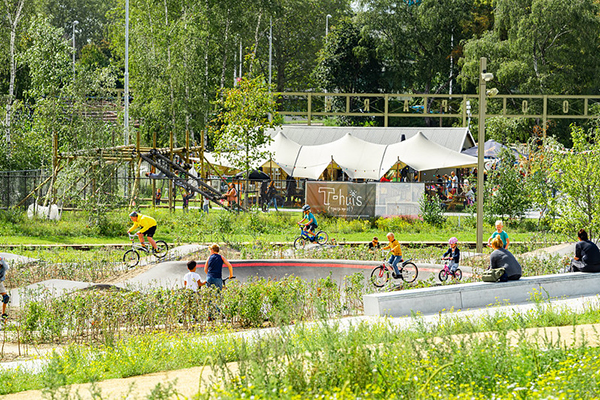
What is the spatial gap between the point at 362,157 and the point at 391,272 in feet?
77.6

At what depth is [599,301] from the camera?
12.3 metres

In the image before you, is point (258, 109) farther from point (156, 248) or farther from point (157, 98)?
point (157, 98)

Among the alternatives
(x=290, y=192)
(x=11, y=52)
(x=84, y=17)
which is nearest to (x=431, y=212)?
(x=290, y=192)

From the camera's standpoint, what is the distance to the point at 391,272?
625 inches

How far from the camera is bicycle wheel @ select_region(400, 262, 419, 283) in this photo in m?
16.1

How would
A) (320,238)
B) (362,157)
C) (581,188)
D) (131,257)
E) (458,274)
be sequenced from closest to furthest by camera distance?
(458,274)
(581,188)
(131,257)
(320,238)
(362,157)

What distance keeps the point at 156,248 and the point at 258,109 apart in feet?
40.4

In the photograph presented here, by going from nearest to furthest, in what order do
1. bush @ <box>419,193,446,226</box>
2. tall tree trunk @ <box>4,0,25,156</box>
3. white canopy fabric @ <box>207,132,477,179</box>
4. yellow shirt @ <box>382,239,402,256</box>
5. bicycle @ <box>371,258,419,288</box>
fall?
1. bicycle @ <box>371,258,419,288</box>
2. yellow shirt @ <box>382,239,402,256</box>
3. bush @ <box>419,193,446,226</box>
4. tall tree trunk @ <box>4,0,25,156</box>
5. white canopy fabric @ <box>207,132,477,179</box>

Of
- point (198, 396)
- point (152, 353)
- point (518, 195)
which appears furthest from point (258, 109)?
point (198, 396)

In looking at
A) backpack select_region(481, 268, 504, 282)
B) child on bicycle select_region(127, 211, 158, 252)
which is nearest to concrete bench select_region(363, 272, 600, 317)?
backpack select_region(481, 268, 504, 282)

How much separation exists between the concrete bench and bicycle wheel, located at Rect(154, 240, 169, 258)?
916 centimetres

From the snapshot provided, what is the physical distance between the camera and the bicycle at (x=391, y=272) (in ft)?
52.3

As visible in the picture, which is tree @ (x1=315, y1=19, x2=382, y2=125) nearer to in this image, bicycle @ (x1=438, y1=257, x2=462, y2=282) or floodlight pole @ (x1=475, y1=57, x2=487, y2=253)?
floodlight pole @ (x1=475, y1=57, x2=487, y2=253)

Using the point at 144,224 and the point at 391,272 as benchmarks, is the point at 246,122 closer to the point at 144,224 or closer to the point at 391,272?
the point at 144,224
